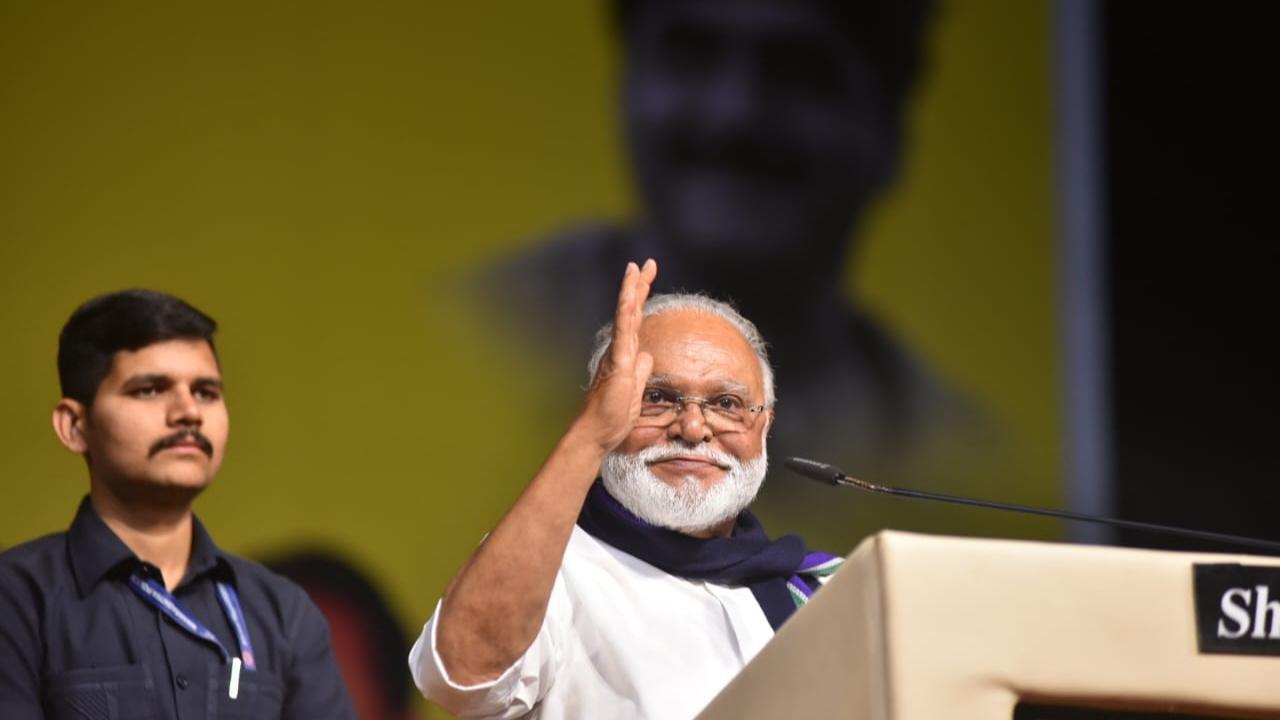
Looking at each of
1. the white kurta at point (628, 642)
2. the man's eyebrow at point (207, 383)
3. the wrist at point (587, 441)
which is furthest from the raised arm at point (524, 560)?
the man's eyebrow at point (207, 383)

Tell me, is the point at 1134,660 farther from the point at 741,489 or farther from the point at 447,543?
the point at 447,543

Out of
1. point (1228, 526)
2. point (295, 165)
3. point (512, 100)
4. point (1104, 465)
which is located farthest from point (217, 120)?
point (1228, 526)

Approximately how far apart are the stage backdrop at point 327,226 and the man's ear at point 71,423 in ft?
2.32

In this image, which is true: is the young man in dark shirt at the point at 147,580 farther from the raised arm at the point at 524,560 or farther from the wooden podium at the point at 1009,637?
the wooden podium at the point at 1009,637

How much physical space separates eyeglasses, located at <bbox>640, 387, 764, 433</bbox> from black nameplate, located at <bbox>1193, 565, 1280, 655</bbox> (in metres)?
1.26

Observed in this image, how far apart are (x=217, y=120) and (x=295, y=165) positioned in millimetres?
183

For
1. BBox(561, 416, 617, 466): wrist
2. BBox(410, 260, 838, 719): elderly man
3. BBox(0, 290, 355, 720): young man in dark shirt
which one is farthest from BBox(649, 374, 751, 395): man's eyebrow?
BBox(0, 290, 355, 720): young man in dark shirt

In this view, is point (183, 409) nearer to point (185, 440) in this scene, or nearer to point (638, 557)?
point (185, 440)

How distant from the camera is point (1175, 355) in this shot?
4250 mm

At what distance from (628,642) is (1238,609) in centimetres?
110

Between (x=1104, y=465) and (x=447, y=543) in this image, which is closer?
(x=447, y=543)

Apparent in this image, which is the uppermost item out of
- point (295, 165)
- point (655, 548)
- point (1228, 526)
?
point (295, 165)

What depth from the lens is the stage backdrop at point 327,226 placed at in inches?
138

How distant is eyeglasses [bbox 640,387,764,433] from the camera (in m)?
2.64
